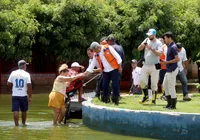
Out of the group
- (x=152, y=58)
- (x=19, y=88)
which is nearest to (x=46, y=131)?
(x=19, y=88)

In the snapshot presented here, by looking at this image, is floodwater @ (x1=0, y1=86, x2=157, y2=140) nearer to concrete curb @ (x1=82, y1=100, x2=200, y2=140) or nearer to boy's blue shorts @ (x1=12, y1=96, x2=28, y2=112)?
concrete curb @ (x1=82, y1=100, x2=200, y2=140)

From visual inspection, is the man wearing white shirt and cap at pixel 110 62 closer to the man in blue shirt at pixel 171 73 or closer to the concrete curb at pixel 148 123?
the concrete curb at pixel 148 123

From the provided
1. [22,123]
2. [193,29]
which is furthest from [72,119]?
[193,29]

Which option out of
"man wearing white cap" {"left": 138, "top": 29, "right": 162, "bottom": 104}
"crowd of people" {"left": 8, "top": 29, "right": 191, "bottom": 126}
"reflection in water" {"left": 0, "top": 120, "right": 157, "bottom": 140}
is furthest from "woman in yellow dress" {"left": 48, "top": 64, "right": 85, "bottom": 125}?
"man wearing white cap" {"left": 138, "top": 29, "right": 162, "bottom": 104}

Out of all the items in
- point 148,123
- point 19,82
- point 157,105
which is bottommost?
point 148,123

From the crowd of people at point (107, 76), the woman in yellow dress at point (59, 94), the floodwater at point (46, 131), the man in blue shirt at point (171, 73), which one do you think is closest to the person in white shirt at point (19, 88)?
the crowd of people at point (107, 76)

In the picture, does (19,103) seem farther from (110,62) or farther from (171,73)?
(171,73)

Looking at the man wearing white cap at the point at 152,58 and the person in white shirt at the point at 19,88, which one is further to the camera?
the person in white shirt at the point at 19,88

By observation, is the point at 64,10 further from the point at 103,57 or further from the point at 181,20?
the point at 103,57

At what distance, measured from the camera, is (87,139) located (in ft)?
41.8

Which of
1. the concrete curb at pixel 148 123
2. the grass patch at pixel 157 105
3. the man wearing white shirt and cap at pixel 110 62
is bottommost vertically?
the concrete curb at pixel 148 123

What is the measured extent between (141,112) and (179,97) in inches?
208

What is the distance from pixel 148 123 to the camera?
12523 millimetres

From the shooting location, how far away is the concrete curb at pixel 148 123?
39.3 ft
